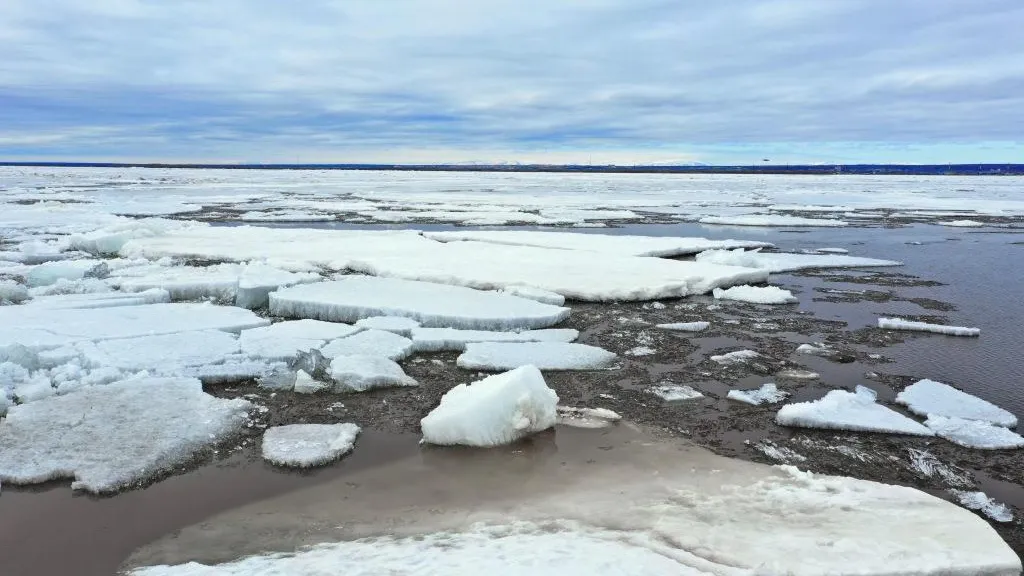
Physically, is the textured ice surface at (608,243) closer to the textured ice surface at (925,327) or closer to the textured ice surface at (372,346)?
the textured ice surface at (925,327)

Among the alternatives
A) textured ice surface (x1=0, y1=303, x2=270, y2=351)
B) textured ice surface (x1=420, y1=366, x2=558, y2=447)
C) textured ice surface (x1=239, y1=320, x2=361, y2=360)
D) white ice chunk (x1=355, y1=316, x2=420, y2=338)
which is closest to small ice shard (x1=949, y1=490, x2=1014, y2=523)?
textured ice surface (x1=420, y1=366, x2=558, y2=447)

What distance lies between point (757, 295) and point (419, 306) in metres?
4.06

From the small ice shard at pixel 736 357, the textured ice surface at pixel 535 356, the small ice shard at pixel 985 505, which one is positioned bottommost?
the small ice shard at pixel 985 505

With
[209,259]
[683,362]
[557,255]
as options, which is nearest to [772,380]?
[683,362]

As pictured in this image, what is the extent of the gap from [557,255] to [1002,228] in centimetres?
1357

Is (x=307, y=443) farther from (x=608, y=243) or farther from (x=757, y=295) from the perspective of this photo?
(x=608, y=243)

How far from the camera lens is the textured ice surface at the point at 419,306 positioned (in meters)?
6.68

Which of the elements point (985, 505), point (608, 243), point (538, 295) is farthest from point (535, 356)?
point (608, 243)

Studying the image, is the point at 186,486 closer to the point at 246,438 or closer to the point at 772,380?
the point at 246,438

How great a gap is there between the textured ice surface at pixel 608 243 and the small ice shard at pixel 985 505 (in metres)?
7.51

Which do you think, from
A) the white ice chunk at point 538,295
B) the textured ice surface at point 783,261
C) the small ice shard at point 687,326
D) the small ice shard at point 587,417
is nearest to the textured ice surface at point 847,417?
the small ice shard at point 587,417

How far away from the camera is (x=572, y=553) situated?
2834mm

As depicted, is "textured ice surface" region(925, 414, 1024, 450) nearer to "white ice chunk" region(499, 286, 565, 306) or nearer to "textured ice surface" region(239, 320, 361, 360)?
"white ice chunk" region(499, 286, 565, 306)

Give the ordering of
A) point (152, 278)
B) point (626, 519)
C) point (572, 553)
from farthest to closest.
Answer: point (152, 278) → point (626, 519) → point (572, 553)
